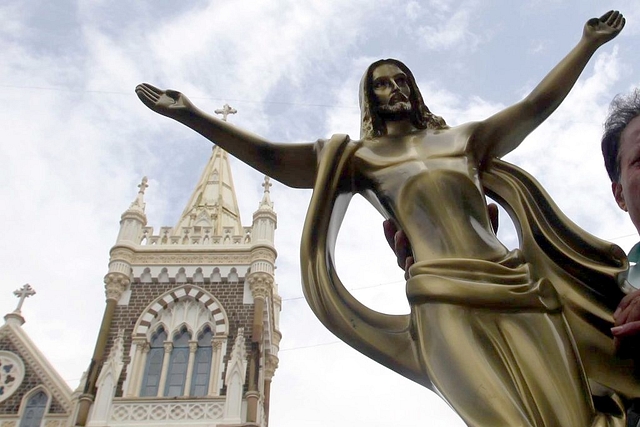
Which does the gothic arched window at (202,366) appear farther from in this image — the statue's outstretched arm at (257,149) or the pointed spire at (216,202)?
the statue's outstretched arm at (257,149)

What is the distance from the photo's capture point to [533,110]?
1.91 metres

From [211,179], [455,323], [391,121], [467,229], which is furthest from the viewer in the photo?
[211,179]

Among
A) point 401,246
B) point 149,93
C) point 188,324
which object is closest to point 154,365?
point 188,324

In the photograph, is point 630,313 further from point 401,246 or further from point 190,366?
point 190,366

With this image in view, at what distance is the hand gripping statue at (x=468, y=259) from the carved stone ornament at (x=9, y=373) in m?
16.3

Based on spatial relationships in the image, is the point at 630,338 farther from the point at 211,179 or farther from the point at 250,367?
the point at 211,179

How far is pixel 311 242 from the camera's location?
1721 mm

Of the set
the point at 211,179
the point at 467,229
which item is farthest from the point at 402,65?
the point at 211,179

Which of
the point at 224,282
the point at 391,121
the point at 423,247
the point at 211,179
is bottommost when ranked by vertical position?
the point at 423,247

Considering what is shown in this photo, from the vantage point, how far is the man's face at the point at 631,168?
1528 mm

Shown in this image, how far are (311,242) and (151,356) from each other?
15622 millimetres

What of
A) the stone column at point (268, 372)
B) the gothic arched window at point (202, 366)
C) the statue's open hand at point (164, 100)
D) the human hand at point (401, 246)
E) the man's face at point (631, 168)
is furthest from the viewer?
the stone column at point (268, 372)

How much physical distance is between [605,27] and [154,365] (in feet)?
51.0

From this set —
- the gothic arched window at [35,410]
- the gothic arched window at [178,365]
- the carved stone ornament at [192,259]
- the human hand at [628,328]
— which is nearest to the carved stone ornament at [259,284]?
the carved stone ornament at [192,259]
